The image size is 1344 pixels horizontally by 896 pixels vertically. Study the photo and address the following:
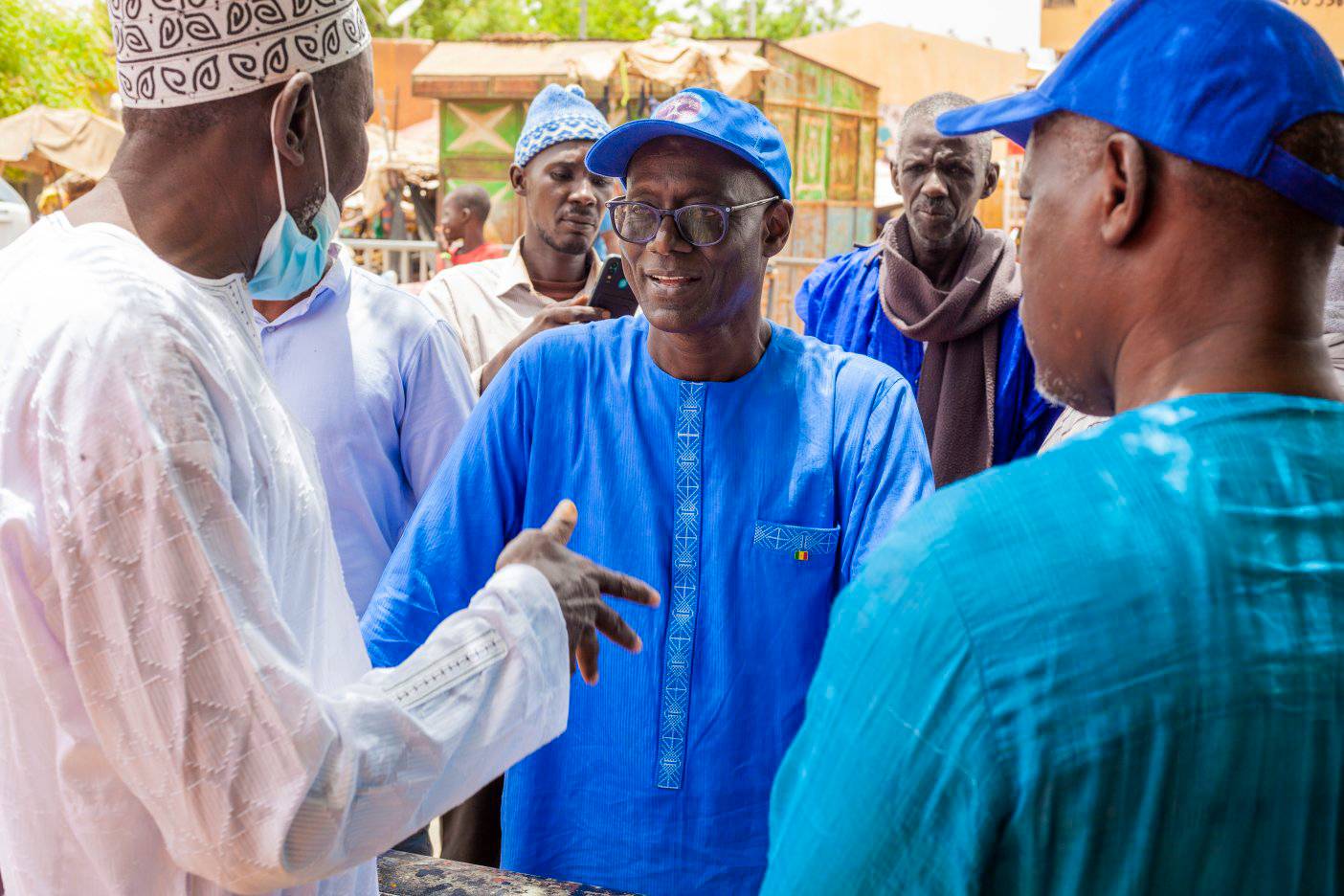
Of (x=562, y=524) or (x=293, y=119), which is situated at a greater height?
(x=293, y=119)

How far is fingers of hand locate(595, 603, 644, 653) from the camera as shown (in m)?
1.67

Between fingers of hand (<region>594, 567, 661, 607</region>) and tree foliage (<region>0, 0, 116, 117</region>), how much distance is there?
68.7 feet

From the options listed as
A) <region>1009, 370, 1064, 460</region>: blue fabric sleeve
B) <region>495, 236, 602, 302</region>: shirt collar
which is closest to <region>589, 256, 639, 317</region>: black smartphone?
<region>495, 236, 602, 302</region>: shirt collar

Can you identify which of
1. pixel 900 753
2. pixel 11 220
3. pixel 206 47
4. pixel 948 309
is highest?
pixel 206 47

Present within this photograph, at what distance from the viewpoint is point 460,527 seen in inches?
90.7

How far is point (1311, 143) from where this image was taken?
1102 mm

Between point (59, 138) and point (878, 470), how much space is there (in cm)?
1693

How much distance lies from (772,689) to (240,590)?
125 centimetres

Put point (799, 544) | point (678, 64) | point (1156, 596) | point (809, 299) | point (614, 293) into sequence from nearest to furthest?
point (1156, 596), point (799, 544), point (614, 293), point (809, 299), point (678, 64)

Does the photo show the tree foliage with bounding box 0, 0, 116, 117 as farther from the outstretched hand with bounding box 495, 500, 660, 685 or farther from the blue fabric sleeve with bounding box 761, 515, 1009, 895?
the blue fabric sleeve with bounding box 761, 515, 1009, 895

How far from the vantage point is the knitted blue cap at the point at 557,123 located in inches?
184

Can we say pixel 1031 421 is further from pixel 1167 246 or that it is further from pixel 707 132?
pixel 1167 246

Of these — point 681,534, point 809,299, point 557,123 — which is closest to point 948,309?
point 809,299

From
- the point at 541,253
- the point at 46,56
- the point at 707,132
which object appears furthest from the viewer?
the point at 46,56
